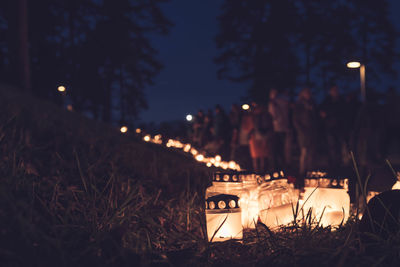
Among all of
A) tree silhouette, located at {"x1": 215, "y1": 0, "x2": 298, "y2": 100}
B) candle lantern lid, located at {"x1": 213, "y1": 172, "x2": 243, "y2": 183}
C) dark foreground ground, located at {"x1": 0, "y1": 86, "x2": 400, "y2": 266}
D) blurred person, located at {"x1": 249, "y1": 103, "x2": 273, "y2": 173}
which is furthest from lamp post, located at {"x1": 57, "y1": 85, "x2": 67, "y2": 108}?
candle lantern lid, located at {"x1": 213, "y1": 172, "x2": 243, "y2": 183}

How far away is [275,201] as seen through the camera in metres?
2.99

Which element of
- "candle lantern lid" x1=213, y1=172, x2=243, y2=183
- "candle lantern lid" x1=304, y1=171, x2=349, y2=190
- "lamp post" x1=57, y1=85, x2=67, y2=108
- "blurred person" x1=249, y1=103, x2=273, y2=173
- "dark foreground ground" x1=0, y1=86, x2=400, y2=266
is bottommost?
"dark foreground ground" x1=0, y1=86, x2=400, y2=266

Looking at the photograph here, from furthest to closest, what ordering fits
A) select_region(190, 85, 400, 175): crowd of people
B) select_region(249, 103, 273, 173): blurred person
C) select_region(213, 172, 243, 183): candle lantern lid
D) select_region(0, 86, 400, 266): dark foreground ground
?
select_region(249, 103, 273, 173): blurred person
select_region(190, 85, 400, 175): crowd of people
select_region(213, 172, 243, 183): candle lantern lid
select_region(0, 86, 400, 266): dark foreground ground

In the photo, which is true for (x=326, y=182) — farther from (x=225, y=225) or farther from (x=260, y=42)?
(x=260, y=42)

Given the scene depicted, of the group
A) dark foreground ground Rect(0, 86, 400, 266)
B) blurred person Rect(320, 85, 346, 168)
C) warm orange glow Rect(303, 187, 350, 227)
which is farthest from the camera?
blurred person Rect(320, 85, 346, 168)

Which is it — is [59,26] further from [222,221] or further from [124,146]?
[222,221]

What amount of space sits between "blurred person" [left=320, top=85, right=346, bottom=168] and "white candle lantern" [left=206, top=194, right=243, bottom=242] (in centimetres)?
763

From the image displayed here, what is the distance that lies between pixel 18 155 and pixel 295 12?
29956 millimetres

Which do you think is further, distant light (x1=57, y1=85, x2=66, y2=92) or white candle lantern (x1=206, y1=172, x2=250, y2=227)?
distant light (x1=57, y1=85, x2=66, y2=92)

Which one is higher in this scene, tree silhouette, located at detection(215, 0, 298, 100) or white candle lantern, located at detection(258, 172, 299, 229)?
tree silhouette, located at detection(215, 0, 298, 100)

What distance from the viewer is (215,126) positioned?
Answer: 13.5 metres

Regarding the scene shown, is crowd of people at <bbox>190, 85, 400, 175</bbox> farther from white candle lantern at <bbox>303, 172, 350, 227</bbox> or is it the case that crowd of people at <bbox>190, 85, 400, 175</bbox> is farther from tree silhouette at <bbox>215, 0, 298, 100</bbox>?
tree silhouette at <bbox>215, 0, 298, 100</bbox>

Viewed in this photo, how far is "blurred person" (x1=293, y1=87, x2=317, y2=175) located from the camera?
28.5 feet

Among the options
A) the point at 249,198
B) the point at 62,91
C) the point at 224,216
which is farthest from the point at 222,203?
the point at 62,91
